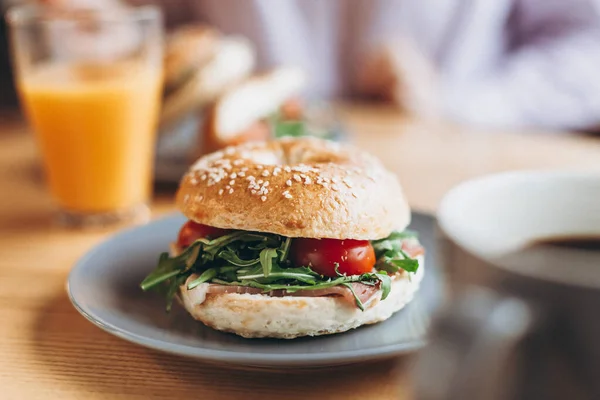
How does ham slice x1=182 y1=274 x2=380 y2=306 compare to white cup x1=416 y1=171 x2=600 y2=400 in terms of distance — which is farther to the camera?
ham slice x1=182 y1=274 x2=380 y2=306

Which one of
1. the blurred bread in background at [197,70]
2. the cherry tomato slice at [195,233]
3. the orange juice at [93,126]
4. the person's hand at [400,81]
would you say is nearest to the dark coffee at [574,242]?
the cherry tomato slice at [195,233]

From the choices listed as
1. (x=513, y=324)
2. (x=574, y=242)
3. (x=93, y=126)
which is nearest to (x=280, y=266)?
(x=574, y=242)

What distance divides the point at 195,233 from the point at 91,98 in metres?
0.56

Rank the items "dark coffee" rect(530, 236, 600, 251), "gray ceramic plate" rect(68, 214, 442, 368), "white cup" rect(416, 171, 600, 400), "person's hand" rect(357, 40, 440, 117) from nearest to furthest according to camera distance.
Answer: "white cup" rect(416, 171, 600, 400)
"dark coffee" rect(530, 236, 600, 251)
"gray ceramic plate" rect(68, 214, 442, 368)
"person's hand" rect(357, 40, 440, 117)

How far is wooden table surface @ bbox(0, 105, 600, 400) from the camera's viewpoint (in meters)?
0.82

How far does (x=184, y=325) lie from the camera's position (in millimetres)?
957

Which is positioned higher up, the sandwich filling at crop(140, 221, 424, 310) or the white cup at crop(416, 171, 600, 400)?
the white cup at crop(416, 171, 600, 400)

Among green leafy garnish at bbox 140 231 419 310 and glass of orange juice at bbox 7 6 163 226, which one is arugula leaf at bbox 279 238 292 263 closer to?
green leafy garnish at bbox 140 231 419 310

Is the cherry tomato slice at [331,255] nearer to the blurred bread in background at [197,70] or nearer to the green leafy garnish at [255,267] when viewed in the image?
the green leafy garnish at [255,267]

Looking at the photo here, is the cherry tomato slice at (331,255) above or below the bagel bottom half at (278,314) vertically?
above

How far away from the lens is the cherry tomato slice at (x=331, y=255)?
952 mm

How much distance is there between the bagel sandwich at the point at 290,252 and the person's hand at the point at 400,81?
143 centimetres

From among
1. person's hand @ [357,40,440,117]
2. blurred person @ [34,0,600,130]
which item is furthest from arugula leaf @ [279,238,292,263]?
blurred person @ [34,0,600,130]

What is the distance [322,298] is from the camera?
905 mm
